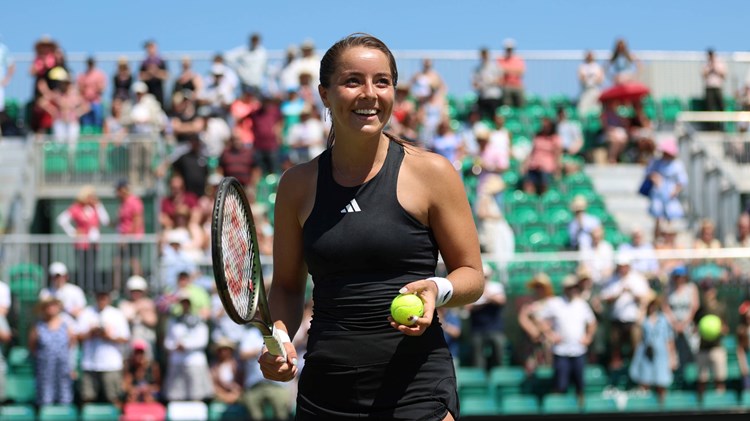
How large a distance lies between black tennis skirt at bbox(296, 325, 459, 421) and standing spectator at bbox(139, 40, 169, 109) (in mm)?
13766

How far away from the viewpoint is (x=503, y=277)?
12.6 metres

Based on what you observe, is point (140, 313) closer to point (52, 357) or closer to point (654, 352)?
point (52, 357)

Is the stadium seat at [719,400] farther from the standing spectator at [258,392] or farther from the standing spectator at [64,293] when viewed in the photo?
the standing spectator at [64,293]

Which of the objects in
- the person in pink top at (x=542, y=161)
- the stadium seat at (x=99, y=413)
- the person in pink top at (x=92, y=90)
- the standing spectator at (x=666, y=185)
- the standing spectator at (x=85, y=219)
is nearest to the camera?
the stadium seat at (x=99, y=413)

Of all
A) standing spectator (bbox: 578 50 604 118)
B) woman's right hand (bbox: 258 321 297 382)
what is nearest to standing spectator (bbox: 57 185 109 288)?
standing spectator (bbox: 578 50 604 118)

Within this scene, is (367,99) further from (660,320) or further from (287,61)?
(287,61)

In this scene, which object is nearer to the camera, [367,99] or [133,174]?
[367,99]

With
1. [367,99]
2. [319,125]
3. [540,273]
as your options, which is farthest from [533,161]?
[367,99]

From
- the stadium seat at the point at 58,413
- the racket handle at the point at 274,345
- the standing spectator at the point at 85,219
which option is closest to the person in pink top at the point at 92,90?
the standing spectator at the point at 85,219

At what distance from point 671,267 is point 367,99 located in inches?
366

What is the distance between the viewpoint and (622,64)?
18.7 m

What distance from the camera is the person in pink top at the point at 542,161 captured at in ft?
52.8

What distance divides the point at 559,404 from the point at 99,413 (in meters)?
4.28

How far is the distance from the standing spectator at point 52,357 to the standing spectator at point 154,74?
18.9 feet
